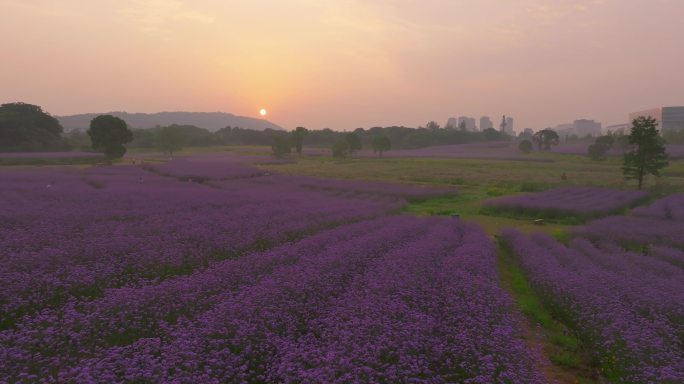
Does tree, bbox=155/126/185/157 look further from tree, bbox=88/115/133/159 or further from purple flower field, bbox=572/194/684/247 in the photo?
purple flower field, bbox=572/194/684/247

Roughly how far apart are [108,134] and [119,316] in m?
48.4

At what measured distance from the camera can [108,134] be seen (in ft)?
158

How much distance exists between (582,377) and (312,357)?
4714 mm

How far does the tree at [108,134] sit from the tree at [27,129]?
1617 cm

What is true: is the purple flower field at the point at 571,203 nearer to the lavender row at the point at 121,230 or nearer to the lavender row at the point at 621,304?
the lavender row at the point at 121,230

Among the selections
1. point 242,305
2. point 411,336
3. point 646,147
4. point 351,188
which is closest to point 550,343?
point 411,336

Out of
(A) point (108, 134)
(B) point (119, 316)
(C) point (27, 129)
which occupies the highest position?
(C) point (27, 129)

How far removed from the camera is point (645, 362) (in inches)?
248

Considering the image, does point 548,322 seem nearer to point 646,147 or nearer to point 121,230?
point 121,230

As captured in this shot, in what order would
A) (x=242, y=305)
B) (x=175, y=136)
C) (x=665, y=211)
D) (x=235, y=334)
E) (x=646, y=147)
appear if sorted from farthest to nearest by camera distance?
1. (x=175, y=136)
2. (x=646, y=147)
3. (x=665, y=211)
4. (x=242, y=305)
5. (x=235, y=334)

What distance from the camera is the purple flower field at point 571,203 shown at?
22.8m

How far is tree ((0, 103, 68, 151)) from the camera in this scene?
55719 mm

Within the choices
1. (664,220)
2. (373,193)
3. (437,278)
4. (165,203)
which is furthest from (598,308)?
(373,193)

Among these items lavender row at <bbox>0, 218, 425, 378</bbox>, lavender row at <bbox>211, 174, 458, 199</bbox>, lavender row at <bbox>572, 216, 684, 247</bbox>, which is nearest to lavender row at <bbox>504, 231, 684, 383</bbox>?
lavender row at <bbox>572, 216, 684, 247</bbox>
